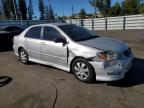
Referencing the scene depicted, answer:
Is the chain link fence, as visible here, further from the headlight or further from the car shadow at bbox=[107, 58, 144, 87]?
the headlight

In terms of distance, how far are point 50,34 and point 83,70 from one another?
68.5 inches

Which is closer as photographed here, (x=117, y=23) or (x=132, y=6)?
(x=117, y=23)

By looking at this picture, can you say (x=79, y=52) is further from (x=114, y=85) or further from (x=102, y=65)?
(x=114, y=85)

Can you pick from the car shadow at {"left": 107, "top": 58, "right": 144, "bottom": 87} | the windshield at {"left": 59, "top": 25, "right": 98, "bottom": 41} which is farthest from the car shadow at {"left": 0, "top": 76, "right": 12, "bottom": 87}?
the car shadow at {"left": 107, "top": 58, "right": 144, "bottom": 87}

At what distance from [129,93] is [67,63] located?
1.89 meters

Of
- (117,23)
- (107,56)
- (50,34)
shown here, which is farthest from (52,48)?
(117,23)

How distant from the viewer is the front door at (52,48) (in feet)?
18.0

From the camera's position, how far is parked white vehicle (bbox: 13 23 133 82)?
4.66 m

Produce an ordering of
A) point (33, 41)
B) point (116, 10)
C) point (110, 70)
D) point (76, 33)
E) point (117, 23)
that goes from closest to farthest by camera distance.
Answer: point (110, 70)
point (76, 33)
point (33, 41)
point (117, 23)
point (116, 10)

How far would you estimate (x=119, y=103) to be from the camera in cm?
394

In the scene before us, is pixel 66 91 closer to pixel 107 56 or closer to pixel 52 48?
pixel 107 56

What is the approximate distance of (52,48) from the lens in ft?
18.8

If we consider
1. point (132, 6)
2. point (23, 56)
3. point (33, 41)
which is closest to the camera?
point (33, 41)

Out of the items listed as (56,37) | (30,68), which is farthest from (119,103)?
(30,68)
